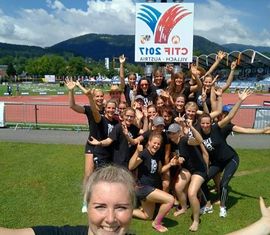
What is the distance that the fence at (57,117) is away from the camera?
1584cm

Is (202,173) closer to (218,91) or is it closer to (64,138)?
(218,91)

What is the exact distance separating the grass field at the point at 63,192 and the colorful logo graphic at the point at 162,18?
6203 mm

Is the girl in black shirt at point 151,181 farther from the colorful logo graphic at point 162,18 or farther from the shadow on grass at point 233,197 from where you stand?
the colorful logo graphic at point 162,18

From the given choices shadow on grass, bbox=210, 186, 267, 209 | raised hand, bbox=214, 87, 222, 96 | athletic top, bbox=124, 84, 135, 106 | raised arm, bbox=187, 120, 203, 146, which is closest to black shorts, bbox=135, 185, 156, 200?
raised arm, bbox=187, 120, 203, 146

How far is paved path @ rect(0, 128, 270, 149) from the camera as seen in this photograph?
1366 cm

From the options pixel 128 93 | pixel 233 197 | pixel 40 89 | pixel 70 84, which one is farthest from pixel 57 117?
pixel 40 89

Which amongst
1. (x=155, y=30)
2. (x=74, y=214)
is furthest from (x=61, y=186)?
(x=155, y=30)

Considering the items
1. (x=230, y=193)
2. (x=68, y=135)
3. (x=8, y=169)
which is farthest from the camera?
(x=68, y=135)

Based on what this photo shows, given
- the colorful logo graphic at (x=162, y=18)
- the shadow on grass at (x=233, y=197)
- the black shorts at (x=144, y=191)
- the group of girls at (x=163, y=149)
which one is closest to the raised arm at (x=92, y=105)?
the group of girls at (x=163, y=149)

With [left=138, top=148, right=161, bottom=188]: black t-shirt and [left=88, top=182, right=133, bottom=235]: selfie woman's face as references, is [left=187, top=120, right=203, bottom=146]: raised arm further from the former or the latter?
[left=88, top=182, right=133, bottom=235]: selfie woman's face

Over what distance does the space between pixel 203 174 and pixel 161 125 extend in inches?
44.0

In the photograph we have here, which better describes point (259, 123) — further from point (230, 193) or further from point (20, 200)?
point (20, 200)

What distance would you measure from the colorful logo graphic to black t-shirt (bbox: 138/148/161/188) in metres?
10.1

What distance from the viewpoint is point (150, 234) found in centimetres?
613
